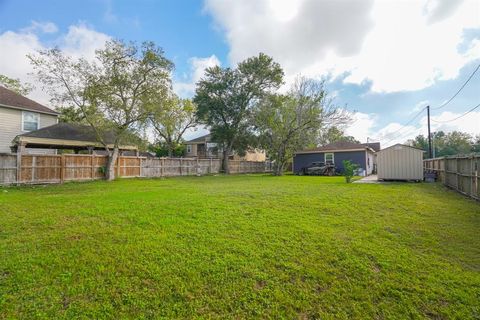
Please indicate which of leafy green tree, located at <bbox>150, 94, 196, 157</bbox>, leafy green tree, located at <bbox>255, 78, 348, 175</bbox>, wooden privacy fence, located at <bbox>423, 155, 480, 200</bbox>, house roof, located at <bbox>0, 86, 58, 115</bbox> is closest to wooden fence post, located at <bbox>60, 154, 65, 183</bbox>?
house roof, located at <bbox>0, 86, 58, 115</bbox>

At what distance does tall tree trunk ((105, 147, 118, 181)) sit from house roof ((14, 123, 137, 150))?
5.46 feet

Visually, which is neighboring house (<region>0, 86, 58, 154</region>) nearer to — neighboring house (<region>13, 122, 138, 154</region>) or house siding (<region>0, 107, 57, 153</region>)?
house siding (<region>0, 107, 57, 153</region>)

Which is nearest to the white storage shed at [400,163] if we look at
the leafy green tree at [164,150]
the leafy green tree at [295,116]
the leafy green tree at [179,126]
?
the leafy green tree at [295,116]

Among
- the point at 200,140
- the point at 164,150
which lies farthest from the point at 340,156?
the point at 164,150

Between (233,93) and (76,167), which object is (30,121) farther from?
(233,93)

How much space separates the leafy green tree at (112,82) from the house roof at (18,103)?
4025mm

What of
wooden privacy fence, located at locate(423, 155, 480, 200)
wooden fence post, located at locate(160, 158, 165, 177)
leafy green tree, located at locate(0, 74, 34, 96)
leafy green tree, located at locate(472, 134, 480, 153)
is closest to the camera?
wooden privacy fence, located at locate(423, 155, 480, 200)

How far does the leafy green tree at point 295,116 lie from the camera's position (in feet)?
63.6

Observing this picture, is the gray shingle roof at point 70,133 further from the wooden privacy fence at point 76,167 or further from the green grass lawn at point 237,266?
the green grass lawn at point 237,266

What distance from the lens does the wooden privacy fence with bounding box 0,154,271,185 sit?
10594mm

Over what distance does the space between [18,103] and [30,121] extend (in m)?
1.23

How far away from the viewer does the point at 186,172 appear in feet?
65.8

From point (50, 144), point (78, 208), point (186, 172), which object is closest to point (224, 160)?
point (186, 172)

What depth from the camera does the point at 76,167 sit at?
508 inches
